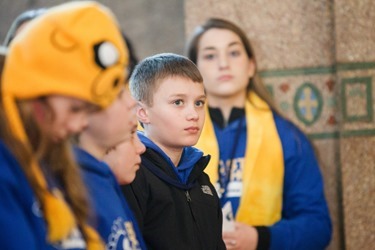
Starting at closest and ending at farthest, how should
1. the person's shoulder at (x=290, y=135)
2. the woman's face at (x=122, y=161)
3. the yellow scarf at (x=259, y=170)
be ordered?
the woman's face at (x=122, y=161) < the yellow scarf at (x=259, y=170) < the person's shoulder at (x=290, y=135)

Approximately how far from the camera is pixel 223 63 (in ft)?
11.2

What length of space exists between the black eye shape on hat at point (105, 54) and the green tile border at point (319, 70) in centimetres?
229

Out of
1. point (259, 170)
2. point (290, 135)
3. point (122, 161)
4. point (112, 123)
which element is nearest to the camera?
point (112, 123)

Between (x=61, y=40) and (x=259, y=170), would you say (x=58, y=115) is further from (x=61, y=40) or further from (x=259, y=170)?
(x=259, y=170)

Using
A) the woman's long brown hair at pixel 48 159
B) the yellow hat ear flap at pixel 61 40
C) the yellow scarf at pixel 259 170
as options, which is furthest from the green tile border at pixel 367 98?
the yellow hat ear flap at pixel 61 40

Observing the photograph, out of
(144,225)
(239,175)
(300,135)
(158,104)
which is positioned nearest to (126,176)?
(144,225)

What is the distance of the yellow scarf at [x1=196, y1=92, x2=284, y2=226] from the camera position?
3305mm

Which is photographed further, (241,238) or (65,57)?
(241,238)

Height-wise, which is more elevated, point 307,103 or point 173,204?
point 307,103

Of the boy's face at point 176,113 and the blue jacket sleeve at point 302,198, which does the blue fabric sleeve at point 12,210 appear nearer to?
the boy's face at point 176,113

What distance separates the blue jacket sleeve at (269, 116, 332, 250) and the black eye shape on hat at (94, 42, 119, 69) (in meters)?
1.90

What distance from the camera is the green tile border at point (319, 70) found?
3713 millimetres

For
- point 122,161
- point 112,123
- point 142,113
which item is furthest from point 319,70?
point 112,123

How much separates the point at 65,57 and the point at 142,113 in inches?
42.7
